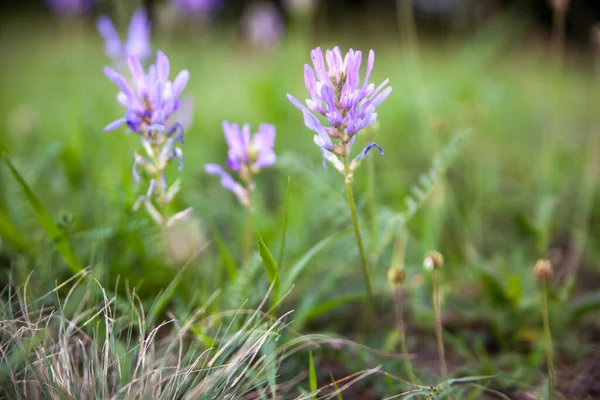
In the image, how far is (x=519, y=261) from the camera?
1.77 meters

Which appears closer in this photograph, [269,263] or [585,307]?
[269,263]

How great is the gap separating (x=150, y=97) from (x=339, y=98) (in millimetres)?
482

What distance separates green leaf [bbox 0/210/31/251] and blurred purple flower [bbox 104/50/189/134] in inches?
25.4

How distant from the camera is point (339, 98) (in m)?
1.19

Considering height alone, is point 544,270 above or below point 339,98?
below

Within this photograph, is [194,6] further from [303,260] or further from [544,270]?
[544,270]

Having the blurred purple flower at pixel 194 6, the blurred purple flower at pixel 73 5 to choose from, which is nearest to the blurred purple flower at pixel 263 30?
the blurred purple flower at pixel 194 6

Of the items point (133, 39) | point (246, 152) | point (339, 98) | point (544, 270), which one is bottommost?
point (544, 270)

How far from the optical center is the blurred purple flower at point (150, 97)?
1.30 m

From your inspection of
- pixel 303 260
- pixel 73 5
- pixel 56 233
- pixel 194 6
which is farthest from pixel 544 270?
pixel 73 5

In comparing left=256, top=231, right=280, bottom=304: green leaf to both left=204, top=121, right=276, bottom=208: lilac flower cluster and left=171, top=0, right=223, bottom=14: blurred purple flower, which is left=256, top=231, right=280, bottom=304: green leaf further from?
left=171, top=0, right=223, bottom=14: blurred purple flower

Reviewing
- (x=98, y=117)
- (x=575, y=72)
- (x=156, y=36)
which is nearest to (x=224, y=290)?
(x=98, y=117)

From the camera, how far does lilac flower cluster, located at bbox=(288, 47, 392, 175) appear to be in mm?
1161

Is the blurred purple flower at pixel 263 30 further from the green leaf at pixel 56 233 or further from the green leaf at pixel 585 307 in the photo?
the green leaf at pixel 585 307
